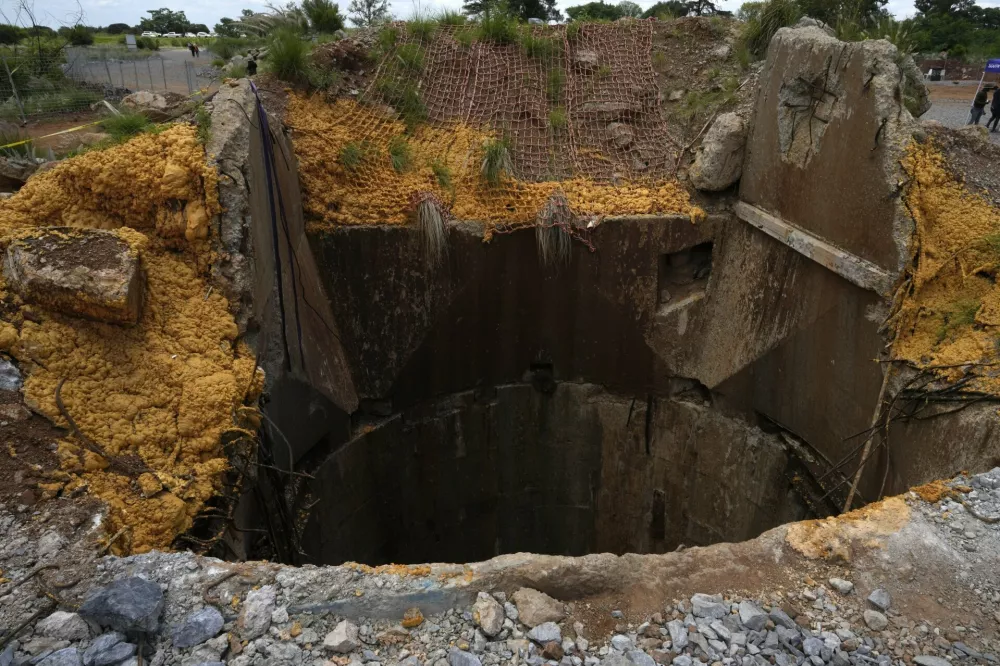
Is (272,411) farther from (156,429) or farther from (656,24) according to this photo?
(656,24)

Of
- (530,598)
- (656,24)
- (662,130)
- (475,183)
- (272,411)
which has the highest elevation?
(656,24)

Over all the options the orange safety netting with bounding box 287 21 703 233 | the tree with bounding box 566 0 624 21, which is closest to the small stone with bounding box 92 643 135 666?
the orange safety netting with bounding box 287 21 703 233

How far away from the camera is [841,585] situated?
260 centimetres

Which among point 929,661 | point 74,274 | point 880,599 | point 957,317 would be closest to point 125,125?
point 74,274

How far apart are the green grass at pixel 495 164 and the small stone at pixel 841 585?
426cm

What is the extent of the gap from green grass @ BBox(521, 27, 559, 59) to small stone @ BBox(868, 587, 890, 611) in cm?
618

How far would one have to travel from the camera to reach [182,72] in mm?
13727

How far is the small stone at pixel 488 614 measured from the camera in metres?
2.41

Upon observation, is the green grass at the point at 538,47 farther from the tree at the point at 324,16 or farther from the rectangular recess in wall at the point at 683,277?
the rectangular recess in wall at the point at 683,277

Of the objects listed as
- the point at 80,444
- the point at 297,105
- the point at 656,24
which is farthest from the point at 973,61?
the point at 80,444

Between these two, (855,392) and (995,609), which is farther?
(855,392)

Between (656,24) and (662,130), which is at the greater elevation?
(656,24)

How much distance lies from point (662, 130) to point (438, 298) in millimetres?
2797

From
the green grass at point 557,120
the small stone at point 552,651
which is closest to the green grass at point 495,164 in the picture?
the green grass at point 557,120
